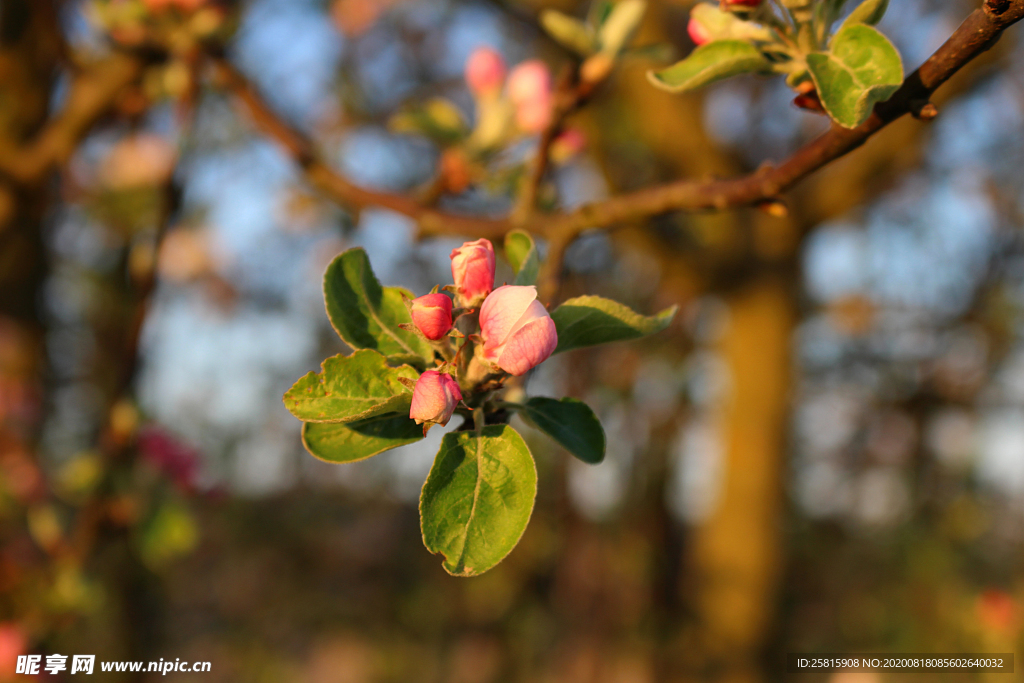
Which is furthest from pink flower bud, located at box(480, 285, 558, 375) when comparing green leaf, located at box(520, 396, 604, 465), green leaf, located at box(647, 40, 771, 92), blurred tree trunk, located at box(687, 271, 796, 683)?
blurred tree trunk, located at box(687, 271, 796, 683)

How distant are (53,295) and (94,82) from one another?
15.4 ft

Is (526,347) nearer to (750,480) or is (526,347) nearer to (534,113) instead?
(534,113)

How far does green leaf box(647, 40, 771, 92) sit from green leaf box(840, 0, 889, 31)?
92 mm

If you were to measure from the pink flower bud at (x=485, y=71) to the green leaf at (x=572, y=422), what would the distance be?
3.24 ft

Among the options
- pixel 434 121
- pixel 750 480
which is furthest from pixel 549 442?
pixel 434 121

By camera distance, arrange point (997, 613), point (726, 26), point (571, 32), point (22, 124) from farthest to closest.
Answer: point (997, 613)
point (22, 124)
point (571, 32)
point (726, 26)

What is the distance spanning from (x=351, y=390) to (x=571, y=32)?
73cm

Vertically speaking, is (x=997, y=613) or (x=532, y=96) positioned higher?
(x=532, y=96)

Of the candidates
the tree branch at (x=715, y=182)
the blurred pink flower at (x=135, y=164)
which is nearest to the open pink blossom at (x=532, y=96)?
the tree branch at (x=715, y=182)

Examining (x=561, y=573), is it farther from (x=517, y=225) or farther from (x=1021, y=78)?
(x=1021, y=78)

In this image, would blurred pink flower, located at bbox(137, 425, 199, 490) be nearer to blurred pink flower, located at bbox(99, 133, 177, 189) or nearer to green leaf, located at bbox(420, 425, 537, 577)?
green leaf, located at bbox(420, 425, 537, 577)

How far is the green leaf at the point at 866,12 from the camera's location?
689 millimetres

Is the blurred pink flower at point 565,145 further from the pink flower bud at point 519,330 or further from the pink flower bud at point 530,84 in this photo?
the pink flower bud at point 519,330

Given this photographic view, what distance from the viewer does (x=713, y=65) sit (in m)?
0.74
